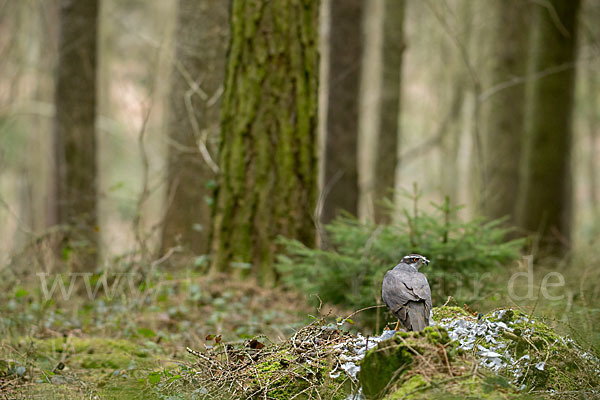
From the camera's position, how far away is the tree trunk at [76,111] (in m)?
9.25

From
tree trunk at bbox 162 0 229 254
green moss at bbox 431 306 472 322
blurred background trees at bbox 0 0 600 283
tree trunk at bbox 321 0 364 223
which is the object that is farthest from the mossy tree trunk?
green moss at bbox 431 306 472 322

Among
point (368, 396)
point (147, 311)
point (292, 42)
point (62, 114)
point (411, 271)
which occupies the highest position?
point (292, 42)

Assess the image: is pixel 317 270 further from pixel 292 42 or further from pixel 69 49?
pixel 69 49

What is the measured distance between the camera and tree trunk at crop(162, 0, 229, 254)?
8.77m

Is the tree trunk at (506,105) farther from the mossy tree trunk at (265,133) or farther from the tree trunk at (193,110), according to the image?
the mossy tree trunk at (265,133)

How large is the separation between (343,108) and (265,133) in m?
3.34

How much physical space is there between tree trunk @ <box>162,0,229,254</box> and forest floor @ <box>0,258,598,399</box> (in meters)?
1.89

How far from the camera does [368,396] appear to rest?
10.1 ft

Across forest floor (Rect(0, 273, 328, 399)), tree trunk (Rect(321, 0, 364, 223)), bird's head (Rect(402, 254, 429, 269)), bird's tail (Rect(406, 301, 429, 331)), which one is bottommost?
forest floor (Rect(0, 273, 328, 399))

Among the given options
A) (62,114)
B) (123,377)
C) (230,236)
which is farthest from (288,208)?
(62,114)

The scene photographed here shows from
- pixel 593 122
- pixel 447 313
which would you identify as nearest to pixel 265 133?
pixel 447 313

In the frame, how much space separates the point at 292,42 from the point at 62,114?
14.8ft

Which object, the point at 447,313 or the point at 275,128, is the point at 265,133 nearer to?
the point at 275,128

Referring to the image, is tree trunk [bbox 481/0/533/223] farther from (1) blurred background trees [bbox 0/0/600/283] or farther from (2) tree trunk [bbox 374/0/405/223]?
(2) tree trunk [bbox 374/0/405/223]
